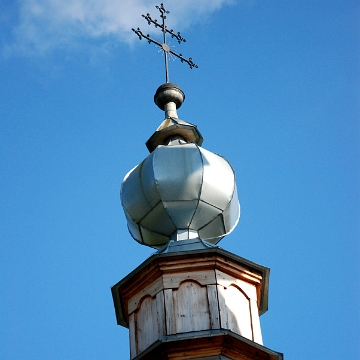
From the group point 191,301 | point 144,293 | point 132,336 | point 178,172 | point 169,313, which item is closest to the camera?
point 169,313

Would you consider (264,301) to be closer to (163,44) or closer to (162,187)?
(162,187)

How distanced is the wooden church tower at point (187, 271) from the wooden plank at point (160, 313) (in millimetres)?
12

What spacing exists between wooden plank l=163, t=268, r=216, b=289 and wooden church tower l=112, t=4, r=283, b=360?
1cm

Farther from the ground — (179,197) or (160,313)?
(179,197)

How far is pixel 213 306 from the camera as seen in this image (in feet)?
41.5

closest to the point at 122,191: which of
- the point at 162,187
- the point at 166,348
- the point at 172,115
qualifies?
the point at 162,187

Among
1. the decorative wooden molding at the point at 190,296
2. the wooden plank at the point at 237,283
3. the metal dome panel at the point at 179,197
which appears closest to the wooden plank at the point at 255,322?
the decorative wooden molding at the point at 190,296

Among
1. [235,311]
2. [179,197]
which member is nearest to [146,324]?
[235,311]

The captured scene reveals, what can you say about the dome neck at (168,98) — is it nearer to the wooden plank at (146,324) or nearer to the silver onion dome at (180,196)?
the silver onion dome at (180,196)

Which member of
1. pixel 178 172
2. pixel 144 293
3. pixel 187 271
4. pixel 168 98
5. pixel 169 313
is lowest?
pixel 169 313

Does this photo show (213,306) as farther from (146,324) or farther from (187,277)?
(146,324)

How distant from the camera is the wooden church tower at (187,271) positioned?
1223 cm

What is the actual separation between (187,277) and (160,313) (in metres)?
0.56

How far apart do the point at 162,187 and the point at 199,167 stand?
1.81ft
